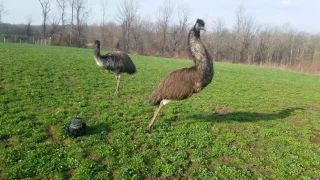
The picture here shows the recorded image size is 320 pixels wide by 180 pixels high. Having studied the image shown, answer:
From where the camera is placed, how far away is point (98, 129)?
723 centimetres

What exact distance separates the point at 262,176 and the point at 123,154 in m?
3.04

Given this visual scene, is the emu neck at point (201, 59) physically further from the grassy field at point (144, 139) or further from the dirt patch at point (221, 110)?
the dirt patch at point (221, 110)

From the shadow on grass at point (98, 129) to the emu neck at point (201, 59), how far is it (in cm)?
296

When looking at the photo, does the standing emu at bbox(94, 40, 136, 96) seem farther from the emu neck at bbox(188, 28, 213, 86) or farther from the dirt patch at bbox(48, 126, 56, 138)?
the emu neck at bbox(188, 28, 213, 86)

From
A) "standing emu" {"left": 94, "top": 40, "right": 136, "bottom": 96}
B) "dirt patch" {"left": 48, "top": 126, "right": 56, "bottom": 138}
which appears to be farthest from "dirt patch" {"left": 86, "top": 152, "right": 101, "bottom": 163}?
"standing emu" {"left": 94, "top": 40, "right": 136, "bottom": 96}

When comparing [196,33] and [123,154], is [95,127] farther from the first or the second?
[196,33]

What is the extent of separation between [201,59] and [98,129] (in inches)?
132

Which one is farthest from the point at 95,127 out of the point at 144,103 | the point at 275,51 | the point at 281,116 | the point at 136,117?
the point at 275,51

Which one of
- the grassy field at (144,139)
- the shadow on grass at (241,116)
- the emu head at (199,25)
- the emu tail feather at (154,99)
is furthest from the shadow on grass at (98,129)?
the emu head at (199,25)

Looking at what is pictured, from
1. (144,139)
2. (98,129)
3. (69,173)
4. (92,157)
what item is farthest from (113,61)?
(69,173)

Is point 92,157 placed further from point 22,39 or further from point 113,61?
point 22,39

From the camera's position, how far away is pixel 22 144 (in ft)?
19.7

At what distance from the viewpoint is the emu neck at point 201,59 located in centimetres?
662

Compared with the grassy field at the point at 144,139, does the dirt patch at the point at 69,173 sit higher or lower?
lower
